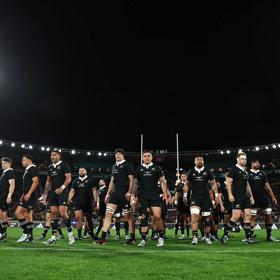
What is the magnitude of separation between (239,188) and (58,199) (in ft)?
17.9

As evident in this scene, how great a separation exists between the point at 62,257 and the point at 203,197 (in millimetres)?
5346

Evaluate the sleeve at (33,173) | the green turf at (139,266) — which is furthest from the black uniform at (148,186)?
the sleeve at (33,173)

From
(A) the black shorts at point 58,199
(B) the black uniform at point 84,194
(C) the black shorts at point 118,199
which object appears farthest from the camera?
(B) the black uniform at point 84,194

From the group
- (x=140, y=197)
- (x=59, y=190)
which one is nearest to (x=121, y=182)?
(x=140, y=197)

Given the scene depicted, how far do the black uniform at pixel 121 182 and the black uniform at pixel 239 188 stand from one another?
3199 mm

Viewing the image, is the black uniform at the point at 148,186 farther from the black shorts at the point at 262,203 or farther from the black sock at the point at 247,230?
the black shorts at the point at 262,203

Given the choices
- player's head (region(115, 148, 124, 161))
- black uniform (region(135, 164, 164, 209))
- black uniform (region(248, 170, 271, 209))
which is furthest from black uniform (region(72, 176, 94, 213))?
black uniform (region(248, 170, 271, 209))

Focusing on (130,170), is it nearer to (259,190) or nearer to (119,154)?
(119,154)

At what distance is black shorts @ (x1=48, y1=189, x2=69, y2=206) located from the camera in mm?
10827

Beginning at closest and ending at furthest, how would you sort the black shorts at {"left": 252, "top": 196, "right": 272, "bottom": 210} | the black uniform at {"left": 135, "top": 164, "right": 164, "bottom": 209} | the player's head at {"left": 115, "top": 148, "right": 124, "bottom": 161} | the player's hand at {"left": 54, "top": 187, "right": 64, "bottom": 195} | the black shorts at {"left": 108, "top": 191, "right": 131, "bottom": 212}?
1. the black uniform at {"left": 135, "top": 164, "right": 164, "bottom": 209}
2. the black shorts at {"left": 108, "top": 191, "right": 131, "bottom": 212}
3. the player's hand at {"left": 54, "top": 187, "right": 64, "bottom": 195}
4. the player's head at {"left": 115, "top": 148, "right": 124, "bottom": 161}
5. the black shorts at {"left": 252, "top": 196, "right": 272, "bottom": 210}

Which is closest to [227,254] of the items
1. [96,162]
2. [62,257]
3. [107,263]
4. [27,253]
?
[107,263]

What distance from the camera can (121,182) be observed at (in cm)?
1084

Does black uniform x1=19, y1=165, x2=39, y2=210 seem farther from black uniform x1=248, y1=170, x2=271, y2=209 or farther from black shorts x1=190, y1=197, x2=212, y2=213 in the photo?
black uniform x1=248, y1=170, x2=271, y2=209

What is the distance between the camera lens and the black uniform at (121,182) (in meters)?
10.7
